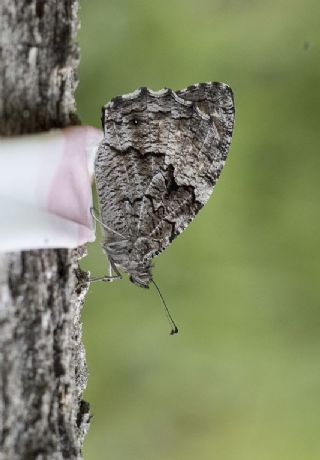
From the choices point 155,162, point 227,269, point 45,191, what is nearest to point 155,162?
point 155,162

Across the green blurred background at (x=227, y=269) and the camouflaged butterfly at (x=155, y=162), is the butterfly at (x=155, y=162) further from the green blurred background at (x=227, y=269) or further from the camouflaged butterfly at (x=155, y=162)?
→ the green blurred background at (x=227, y=269)

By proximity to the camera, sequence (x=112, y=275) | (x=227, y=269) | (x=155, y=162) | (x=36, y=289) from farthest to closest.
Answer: (x=227, y=269) → (x=112, y=275) → (x=155, y=162) → (x=36, y=289)

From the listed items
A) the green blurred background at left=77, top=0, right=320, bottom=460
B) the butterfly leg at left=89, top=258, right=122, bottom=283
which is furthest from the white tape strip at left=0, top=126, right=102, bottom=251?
the green blurred background at left=77, top=0, right=320, bottom=460

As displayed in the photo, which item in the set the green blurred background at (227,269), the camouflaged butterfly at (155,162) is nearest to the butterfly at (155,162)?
the camouflaged butterfly at (155,162)

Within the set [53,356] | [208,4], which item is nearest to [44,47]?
[53,356]

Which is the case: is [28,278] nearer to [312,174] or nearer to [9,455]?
[9,455]

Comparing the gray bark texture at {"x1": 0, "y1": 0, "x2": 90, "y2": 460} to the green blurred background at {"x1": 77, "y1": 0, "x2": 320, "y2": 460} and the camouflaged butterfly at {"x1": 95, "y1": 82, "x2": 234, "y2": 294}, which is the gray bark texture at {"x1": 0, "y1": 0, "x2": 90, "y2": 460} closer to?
the camouflaged butterfly at {"x1": 95, "y1": 82, "x2": 234, "y2": 294}

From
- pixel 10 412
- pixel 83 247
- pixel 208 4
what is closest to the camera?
pixel 10 412

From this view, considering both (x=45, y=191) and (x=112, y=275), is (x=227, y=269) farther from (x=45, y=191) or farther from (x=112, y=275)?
(x=45, y=191)
